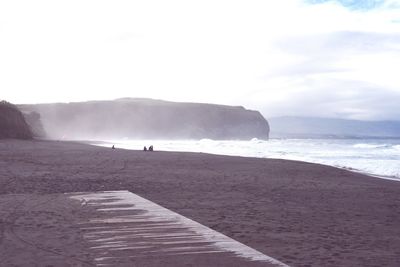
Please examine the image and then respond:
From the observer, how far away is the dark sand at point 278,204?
20.6 feet

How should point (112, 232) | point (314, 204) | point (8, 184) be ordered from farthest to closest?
1. point (8, 184)
2. point (314, 204)
3. point (112, 232)

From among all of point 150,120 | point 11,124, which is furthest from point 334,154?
point 150,120

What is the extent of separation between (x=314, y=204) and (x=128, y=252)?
6048 mm

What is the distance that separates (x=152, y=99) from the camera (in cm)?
17112

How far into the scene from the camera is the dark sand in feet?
20.6

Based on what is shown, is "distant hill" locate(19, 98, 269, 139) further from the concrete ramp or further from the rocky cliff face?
the concrete ramp

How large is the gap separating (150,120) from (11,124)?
334ft

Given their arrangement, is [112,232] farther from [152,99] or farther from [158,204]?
[152,99]

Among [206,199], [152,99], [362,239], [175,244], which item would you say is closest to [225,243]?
[175,244]

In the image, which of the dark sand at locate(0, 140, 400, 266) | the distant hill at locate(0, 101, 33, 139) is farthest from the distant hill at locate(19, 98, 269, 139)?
the dark sand at locate(0, 140, 400, 266)

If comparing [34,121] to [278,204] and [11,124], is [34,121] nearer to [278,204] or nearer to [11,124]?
[11,124]

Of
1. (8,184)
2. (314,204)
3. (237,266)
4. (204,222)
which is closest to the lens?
(237,266)

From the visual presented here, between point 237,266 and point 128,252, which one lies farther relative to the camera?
point 128,252

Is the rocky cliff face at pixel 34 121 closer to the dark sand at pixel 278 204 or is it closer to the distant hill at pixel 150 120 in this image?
the distant hill at pixel 150 120
